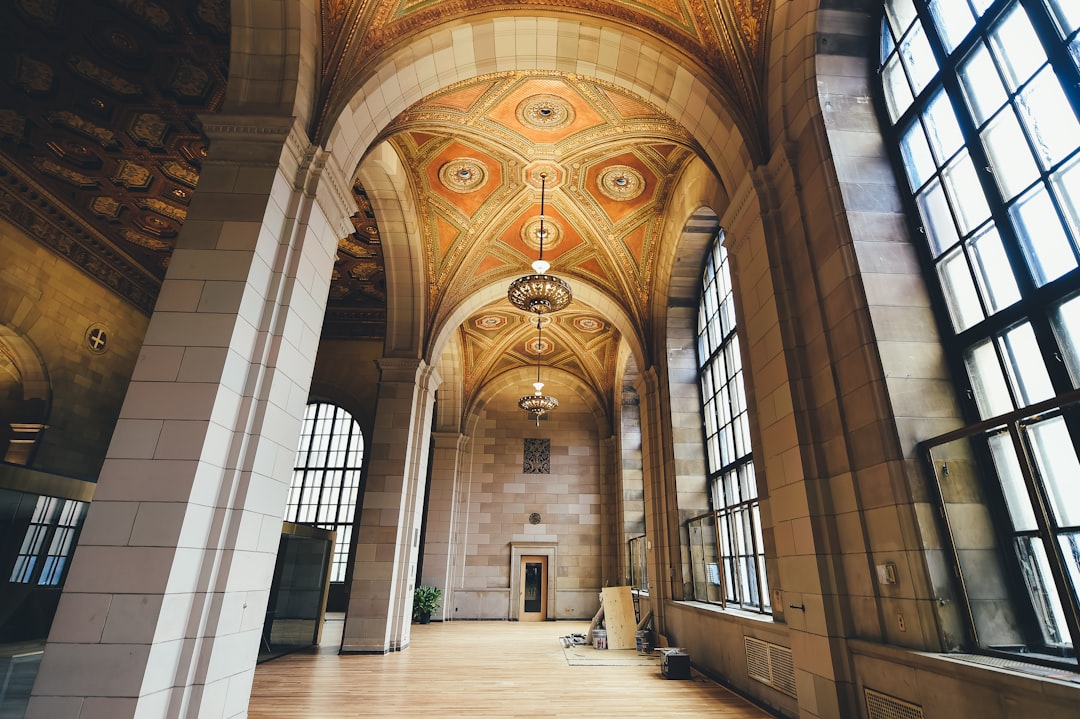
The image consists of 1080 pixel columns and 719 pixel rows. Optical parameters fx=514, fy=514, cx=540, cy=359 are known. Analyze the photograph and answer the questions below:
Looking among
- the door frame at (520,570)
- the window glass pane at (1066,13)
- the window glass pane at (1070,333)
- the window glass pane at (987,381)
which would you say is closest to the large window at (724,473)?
the window glass pane at (987,381)

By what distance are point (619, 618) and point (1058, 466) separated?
785 centimetres

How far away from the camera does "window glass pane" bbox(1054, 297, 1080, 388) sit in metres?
2.68

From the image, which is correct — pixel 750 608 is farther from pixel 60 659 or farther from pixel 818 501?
pixel 60 659

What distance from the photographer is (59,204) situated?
9.37 meters

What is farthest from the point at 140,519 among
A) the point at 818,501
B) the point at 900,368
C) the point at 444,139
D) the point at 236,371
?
the point at 444,139

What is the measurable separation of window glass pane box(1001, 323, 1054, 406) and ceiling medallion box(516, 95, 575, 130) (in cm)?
604

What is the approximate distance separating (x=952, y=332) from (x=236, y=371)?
200 inches

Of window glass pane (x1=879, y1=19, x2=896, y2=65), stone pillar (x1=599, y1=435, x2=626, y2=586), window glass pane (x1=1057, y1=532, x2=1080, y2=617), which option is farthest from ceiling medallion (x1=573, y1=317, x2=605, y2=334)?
window glass pane (x1=1057, y1=532, x2=1080, y2=617)

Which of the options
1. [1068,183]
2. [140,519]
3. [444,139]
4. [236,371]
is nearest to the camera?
[1068,183]

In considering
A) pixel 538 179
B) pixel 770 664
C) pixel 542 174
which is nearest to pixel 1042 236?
pixel 770 664

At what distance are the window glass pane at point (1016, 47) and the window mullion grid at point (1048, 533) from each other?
210 cm

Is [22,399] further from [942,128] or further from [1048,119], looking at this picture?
[1048,119]

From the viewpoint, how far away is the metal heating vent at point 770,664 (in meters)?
4.55

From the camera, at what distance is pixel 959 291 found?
3502 millimetres
